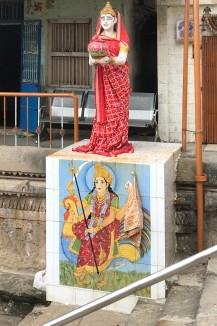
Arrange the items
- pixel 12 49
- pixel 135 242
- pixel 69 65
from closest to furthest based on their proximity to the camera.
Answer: pixel 135 242, pixel 69 65, pixel 12 49

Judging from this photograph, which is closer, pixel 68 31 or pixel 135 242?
pixel 135 242

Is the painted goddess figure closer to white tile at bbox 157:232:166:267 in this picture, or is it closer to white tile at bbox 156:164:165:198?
white tile at bbox 156:164:165:198

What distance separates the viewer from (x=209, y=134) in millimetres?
9094

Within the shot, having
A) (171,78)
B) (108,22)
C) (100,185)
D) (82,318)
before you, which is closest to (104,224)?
(100,185)

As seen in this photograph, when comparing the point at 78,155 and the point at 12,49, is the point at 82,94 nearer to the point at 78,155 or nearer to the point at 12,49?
the point at 78,155

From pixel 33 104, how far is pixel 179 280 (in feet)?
18.2

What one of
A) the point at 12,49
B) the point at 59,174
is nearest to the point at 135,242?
the point at 59,174

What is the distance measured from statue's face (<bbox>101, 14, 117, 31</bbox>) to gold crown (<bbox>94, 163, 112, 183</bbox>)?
1.59 meters

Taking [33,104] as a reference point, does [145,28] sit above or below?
above

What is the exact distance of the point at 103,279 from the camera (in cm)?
623

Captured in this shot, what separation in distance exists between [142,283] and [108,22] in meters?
3.57

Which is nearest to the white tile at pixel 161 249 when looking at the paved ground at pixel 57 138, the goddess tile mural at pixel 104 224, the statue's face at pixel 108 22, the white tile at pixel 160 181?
the goddess tile mural at pixel 104 224

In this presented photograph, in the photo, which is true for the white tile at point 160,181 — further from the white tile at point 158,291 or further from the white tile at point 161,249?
the white tile at point 158,291

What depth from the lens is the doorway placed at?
1350 centimetres
